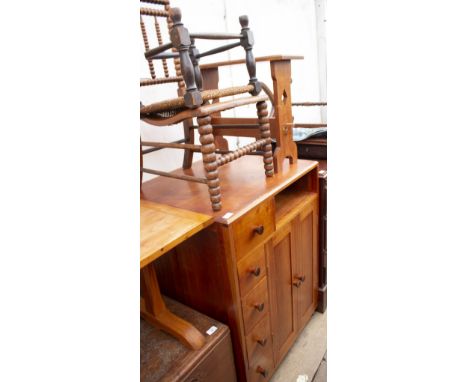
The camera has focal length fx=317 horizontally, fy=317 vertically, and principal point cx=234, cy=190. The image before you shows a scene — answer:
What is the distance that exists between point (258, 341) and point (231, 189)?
0.61 m

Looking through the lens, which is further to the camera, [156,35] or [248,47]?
[156,35]

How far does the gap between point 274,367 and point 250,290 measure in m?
0.56

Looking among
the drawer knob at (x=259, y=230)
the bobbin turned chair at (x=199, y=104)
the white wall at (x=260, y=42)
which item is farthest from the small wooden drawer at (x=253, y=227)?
the white wall at (x=260, y=42)

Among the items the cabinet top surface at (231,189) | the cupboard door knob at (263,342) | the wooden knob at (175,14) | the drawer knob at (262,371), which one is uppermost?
the wooden knob at (175,14)

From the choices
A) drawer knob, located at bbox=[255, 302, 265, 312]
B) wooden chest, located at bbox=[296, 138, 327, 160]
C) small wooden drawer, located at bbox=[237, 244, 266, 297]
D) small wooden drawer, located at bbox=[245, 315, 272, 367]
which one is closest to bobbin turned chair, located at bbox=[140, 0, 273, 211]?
small wooden drawer, located at bbox=[237, 244, 266, 297]

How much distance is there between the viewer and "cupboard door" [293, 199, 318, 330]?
1.45 m

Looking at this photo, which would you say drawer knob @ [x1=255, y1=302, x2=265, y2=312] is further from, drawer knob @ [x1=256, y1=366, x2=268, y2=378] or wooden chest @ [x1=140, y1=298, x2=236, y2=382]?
drawer knob @ [x1=256, y1=366, x2=268, y2=378]

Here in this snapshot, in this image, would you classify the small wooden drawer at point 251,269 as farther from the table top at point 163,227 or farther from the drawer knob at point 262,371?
the drawer knob at point 262,371

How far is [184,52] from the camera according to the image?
35.7 inches

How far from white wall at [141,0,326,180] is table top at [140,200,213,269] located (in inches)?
25.6

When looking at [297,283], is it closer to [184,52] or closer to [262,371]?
[262,371]

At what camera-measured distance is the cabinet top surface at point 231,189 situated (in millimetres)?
1074

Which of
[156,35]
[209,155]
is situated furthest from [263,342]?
[156,35]

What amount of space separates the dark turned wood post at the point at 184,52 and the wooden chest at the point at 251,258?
361 mm
